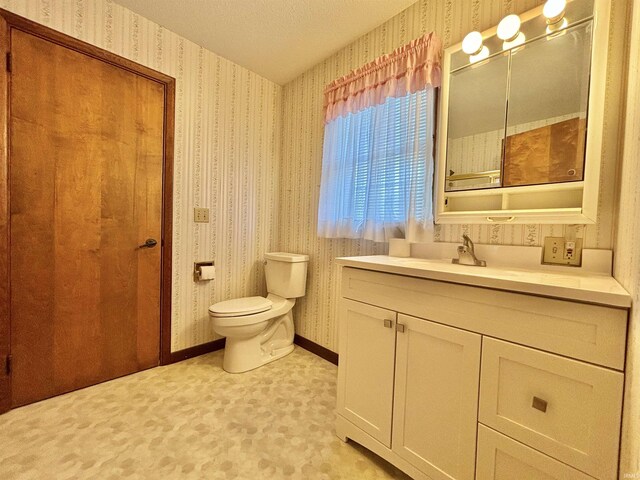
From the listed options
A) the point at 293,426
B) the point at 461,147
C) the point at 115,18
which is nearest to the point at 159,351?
the point at 293,426

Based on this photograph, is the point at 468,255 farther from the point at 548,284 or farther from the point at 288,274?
the point at 288,274

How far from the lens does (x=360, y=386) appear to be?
118 cm

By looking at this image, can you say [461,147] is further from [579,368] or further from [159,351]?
[159,351]

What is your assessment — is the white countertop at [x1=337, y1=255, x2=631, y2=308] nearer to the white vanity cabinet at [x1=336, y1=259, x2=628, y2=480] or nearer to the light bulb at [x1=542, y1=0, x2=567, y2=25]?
the white vanity cabinet at [x1=336, y1=259, x2=628, y2=480]

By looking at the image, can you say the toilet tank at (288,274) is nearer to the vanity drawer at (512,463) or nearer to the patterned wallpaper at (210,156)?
the patterned wallpaper at (210,156)

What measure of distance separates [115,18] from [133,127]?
63cm

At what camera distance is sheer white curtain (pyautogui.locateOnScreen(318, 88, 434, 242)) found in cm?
144

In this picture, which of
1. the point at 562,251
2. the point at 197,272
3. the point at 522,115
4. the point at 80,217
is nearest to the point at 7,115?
the point at 80,217

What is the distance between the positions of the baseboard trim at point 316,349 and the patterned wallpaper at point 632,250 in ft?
5.03

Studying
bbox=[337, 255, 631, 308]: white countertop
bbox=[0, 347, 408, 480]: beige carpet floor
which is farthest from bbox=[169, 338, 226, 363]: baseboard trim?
bbox=[337, 255, 631, 308]: white countertop

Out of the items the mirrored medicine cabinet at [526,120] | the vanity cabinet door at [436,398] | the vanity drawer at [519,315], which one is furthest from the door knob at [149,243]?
the mirrored medicine cabinet at [526,120]

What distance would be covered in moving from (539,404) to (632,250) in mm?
467

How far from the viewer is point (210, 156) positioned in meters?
2.08

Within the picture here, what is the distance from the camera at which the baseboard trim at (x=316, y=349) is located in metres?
2.00
